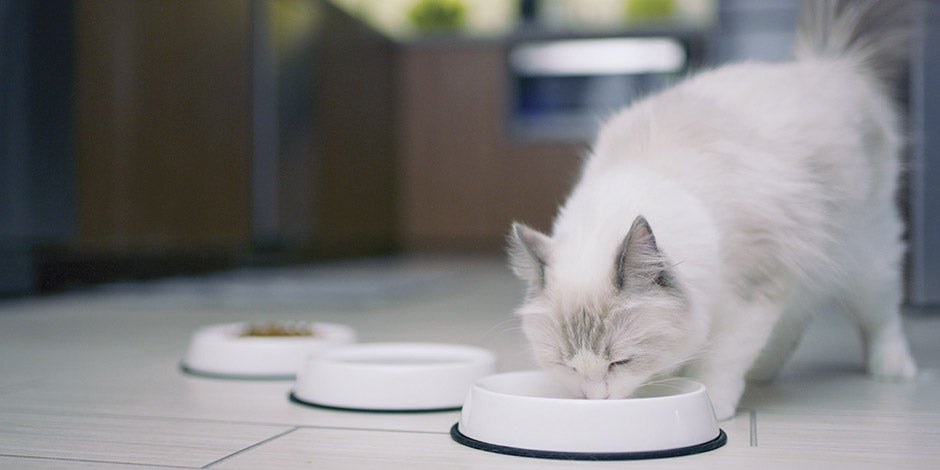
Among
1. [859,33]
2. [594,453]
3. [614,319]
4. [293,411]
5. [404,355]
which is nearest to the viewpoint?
[594,453]

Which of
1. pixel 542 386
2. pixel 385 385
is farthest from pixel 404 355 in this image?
pixel 542 386

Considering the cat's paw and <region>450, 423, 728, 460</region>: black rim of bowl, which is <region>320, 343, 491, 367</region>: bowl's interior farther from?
the cat's paw

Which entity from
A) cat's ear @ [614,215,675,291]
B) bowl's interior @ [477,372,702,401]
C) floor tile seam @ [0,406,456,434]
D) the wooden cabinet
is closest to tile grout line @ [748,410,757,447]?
bowl's interior @ [477,372,702,401]

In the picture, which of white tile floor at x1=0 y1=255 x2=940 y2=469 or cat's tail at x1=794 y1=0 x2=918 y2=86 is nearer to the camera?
white tile floor at x1=0 y1=255 x2=940 y2=469

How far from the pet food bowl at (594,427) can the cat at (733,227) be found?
108mm

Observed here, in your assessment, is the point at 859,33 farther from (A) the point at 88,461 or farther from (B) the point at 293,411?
(A) the point at 88,461

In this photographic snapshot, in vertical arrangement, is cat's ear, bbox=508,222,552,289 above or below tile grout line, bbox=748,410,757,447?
above

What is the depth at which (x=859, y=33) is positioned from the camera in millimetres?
1914

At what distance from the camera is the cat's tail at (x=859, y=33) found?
1907mm

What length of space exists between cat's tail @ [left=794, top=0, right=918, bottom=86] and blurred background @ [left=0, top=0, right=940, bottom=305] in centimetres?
29

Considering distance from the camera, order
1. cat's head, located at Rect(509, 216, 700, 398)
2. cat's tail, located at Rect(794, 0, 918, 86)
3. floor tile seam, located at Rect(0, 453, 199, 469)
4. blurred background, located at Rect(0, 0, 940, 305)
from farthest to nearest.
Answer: blurred background, located at Rect(0, 0, 940, 305) → cat's tail, located at Rect(794, 0, 918, 86) → cat's head, located at Rect(509, 216, 700, 398) → floor tile seam, located at Rect(0, 453, 199, 469)

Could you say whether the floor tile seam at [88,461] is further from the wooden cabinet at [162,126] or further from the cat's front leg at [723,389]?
the wooden cabinet at [162,126]

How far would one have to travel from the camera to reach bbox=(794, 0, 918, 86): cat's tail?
1907 mm

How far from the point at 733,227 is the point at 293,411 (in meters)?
0.73
